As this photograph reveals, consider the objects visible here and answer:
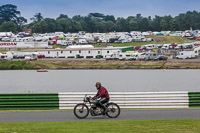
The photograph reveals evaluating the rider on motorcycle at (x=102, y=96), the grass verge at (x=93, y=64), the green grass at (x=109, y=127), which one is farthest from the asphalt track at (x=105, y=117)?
the grass verge at (x=93, y=64)

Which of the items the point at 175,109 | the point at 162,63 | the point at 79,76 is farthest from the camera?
the point at 162,63

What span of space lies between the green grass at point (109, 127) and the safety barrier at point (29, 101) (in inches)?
237

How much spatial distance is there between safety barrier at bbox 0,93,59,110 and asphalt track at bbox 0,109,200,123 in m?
1.44

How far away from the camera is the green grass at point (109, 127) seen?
17938 millimetres

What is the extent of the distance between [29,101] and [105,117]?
574cm

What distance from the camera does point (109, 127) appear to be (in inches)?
739

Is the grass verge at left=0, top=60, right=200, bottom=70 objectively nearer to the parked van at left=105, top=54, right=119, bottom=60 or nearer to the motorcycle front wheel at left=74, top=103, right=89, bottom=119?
the parked van at left=105, top=54, right=119, bottom=60

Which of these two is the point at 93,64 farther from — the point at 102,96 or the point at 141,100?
the point at 102,96

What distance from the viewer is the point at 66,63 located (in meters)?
96.5

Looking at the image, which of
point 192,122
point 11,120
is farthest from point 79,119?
point 192,122

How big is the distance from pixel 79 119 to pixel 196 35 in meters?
142

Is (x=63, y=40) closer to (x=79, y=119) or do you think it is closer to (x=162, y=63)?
(x=162, y=63)

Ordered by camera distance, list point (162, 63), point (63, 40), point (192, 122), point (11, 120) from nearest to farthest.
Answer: point (192, 122), point (11, 120), point (162, 63), point (63, 40)

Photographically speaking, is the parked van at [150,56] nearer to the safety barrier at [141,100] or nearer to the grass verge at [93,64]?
the grass verge at [93,64]
